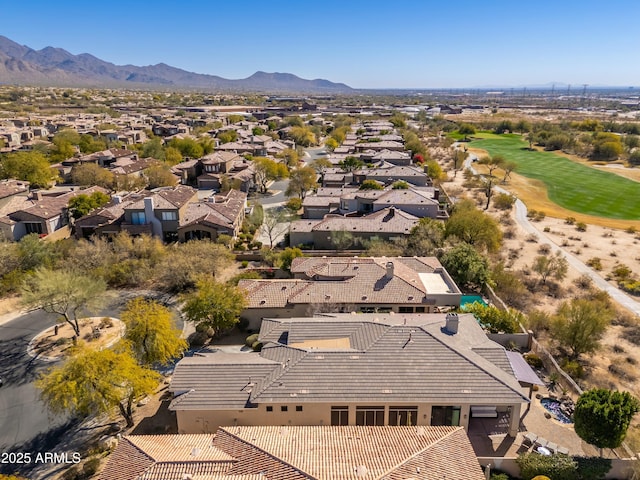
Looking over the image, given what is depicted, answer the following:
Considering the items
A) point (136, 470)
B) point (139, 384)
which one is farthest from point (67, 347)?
point (136, 470)

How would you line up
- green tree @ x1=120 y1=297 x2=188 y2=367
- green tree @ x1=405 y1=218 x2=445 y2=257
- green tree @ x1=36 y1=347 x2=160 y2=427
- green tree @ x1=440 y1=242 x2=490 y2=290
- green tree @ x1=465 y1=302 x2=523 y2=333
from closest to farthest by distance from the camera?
1. green tree @ x1=36 y1=347 x2=160 y2=427
2. green tree @ x1=120 y1=297 x2=188 y2=367
3. green tree @ x1=465 y1=302 x2=523 y2=333
4. green tree @ x1=440 y1=242 x2=490 y2=290
5. green tree @ x1=405 y1=218 x2=445 y2=257

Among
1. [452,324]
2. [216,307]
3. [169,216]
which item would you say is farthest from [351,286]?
[169,216]

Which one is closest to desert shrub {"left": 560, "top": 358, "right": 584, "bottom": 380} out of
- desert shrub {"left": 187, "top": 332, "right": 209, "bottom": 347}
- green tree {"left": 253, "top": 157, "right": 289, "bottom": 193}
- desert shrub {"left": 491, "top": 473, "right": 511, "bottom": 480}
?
desert shrub {"left": 491, "top": 473, "right": 511, "bottom": 480}

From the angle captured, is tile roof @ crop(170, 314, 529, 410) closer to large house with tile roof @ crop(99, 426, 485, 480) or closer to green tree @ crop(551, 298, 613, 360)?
large house with tile roof @ crop(99, 426, 485, 480)

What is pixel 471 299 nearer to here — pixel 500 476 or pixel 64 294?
pixel 500 476

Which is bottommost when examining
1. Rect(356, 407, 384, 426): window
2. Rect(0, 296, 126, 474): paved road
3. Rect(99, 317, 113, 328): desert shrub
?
Rect(0, 296, 126, 474): paved road

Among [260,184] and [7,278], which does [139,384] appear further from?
[260,184]
